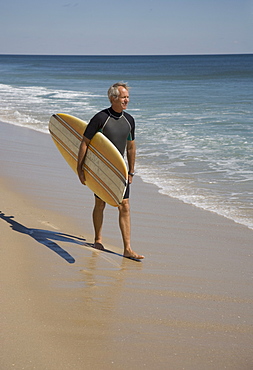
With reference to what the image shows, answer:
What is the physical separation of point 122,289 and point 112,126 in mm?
1420

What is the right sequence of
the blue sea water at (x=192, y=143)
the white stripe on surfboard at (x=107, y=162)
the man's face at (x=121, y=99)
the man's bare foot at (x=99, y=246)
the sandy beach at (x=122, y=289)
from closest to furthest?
the sandy beach at (x=122, y=289)
the man's face at (x=121, y=99)
the white stripe on surfboard at (x=107, y=162)
the man's bare foot at (x=99, y=246)
the blue sea water at (x=192, y=143)

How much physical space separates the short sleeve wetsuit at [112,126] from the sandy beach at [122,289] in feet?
2.56

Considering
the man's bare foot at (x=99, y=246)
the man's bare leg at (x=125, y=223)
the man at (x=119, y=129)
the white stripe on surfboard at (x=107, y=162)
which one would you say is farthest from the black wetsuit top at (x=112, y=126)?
the man's bare foot at (x=99, y=246)

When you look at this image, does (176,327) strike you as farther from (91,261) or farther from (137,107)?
(137,107)

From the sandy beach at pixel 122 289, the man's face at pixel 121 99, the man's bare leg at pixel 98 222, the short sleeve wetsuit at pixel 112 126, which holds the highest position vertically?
the man's face at pixel 121 99

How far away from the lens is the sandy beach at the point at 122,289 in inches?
107

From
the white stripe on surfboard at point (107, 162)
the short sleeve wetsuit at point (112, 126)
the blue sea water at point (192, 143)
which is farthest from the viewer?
the blue sea water at point (192, 143)

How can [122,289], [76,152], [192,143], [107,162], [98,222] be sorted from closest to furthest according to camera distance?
[122,289]
[107,162]
[98,222]
[76,152]
[192,143]

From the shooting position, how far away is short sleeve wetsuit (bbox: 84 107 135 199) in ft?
13.9

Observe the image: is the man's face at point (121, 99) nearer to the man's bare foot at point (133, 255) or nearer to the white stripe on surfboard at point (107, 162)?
the white stripe on surfboard at point (107, 162)

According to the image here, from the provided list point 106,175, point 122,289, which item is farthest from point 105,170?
point 122,289

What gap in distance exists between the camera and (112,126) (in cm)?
429

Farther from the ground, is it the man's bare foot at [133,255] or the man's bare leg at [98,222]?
the man's bare leg at [98,222]

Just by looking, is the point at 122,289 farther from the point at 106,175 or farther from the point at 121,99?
the point at 121,99
